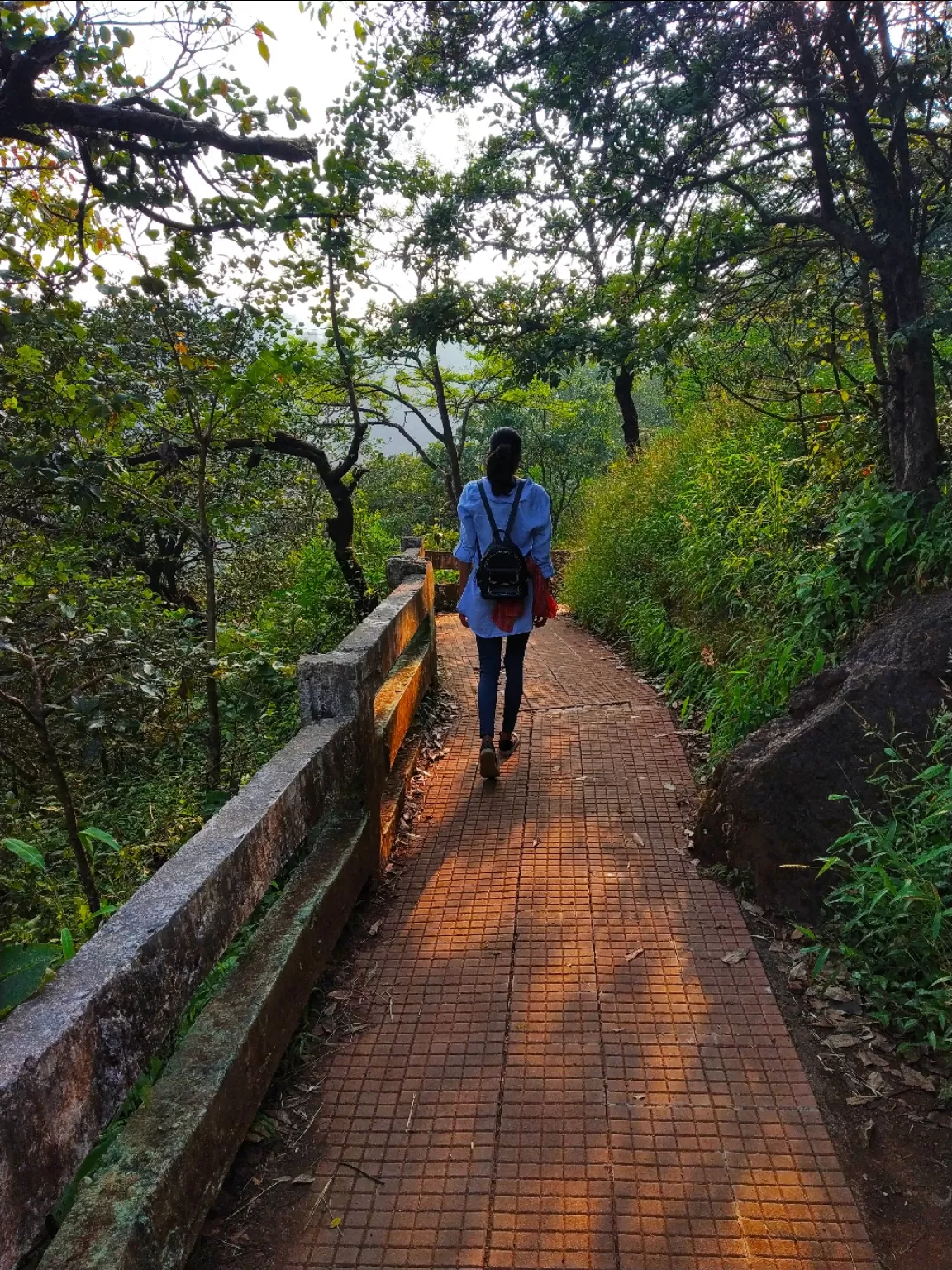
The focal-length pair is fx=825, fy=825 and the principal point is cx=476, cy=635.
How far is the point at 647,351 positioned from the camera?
200 inches

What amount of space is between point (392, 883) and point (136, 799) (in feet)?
9.84

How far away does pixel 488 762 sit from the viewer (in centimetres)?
479

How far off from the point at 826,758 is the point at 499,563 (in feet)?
6.40

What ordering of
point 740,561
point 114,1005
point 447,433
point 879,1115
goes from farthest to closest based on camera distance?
point 447,433, point 740,561, point 879,1115, point 114,1005

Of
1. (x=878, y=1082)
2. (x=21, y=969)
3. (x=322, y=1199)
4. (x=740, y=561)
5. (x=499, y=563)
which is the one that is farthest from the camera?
(x=740, y=561)

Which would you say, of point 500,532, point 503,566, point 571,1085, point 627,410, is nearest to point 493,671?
point 503,566

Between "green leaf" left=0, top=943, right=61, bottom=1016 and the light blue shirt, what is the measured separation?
2.85m

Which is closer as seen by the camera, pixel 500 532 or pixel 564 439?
pixel 500 532

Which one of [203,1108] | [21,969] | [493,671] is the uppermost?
[493,671]

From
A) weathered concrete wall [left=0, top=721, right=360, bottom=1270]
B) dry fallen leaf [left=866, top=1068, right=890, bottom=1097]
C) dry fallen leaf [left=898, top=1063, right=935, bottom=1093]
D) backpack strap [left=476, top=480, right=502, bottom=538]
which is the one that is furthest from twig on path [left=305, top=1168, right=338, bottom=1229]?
backpack strap [left=476, top=480, right=502, bottom=538]

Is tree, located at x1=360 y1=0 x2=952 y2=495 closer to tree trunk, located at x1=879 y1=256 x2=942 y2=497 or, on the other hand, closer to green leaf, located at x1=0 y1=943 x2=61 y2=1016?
tree trunk, located at x1=879 y1=256 x2=942 y2=497

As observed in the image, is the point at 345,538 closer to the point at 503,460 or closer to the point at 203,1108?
the point at 503,460

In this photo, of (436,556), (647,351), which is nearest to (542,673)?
(647,351)

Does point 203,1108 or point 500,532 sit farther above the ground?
point 500,532
